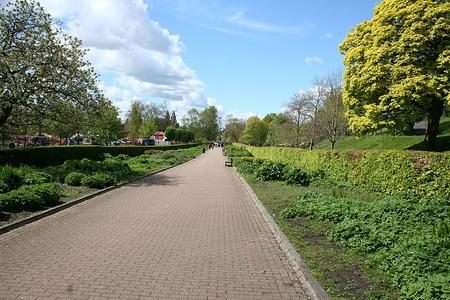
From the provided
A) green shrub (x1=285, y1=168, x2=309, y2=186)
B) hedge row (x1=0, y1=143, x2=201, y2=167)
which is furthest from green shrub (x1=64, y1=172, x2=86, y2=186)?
green shrub (x1=285, y1=168, x2=309, y2=186)

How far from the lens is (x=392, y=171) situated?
42.9ft

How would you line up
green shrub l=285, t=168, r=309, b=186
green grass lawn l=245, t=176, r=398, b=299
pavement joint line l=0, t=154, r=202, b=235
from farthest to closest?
green shrub l=285, t=168, r=309, b=186 < pavement joint line l=0, t=154, r=202, b=235 < green grass lawn l=245, t=176, r=398, b=299

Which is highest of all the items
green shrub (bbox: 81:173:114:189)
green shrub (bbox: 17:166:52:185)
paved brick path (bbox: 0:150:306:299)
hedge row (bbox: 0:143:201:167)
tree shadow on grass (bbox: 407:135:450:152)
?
tree shadow on grass (bbox: 407:135:450:152)

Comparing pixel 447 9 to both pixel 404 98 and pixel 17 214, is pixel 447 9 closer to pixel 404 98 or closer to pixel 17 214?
pixel 404 98

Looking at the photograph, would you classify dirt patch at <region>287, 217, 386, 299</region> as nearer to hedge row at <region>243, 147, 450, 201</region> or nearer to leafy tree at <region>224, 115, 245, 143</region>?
hedge row at <region>243, 147, 450, 201</region>

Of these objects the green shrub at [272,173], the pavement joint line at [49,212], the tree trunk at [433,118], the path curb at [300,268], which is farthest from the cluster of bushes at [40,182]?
the tree trunk at [433,118]

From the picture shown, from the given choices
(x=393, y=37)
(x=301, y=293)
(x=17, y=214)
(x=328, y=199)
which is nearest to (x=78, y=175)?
(x=17, y=214)

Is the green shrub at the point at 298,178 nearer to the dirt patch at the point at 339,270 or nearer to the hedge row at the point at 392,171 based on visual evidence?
the hedge row at the point at 392,171

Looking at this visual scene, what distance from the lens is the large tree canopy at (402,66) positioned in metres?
21.0

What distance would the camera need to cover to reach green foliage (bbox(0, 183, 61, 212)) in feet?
31.8

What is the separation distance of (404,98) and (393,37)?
3967mm

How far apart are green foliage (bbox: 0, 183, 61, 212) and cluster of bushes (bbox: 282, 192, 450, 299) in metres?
6.30

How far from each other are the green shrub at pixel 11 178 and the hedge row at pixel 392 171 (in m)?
11.6

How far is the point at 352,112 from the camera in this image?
26.3 m
